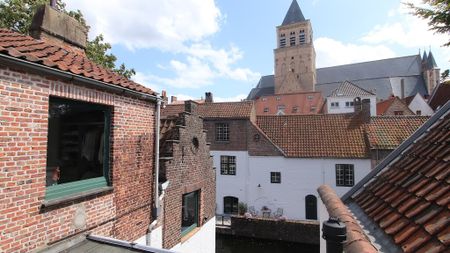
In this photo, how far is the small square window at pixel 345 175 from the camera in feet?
61.5

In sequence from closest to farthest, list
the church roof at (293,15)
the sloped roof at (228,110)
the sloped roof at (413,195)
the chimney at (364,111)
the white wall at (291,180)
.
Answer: the sloped roof at (413,195) → the white wall at (291,180) → the chimney at (364,111) → the sloped roof at (228,110) → the church roof at (293,15)

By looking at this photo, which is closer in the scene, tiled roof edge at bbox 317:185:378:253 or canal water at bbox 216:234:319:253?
tiled roof edge at bbox 317:185:378:253

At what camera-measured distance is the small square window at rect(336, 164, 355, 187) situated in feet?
61.5

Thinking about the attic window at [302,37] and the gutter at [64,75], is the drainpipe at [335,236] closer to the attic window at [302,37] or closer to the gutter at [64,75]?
the gutter at [64,75]

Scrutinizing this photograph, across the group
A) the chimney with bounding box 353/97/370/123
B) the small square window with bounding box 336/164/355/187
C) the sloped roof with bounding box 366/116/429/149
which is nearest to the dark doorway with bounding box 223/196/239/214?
the small square window with bounding box 336/164/355/187

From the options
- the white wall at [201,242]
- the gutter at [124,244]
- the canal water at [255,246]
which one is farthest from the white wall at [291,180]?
the gutter at [124,244]

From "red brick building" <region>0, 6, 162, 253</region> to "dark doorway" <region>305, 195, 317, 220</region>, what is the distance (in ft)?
49.4

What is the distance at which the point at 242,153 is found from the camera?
844 inches

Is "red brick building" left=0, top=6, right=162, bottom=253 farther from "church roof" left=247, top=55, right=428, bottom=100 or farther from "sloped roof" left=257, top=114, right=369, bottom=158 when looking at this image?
"church roof" left=247, top=55, right=428, bottom=100

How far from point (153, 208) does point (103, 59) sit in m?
11.7

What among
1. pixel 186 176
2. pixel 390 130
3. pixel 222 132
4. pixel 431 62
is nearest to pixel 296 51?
pixel 431 62

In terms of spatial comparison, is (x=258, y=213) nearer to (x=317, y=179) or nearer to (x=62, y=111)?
(x=317, y=179)

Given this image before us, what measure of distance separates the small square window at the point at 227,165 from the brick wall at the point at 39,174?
1571 centimetres

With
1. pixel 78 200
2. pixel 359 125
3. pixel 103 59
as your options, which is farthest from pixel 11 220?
pixel 359 125
